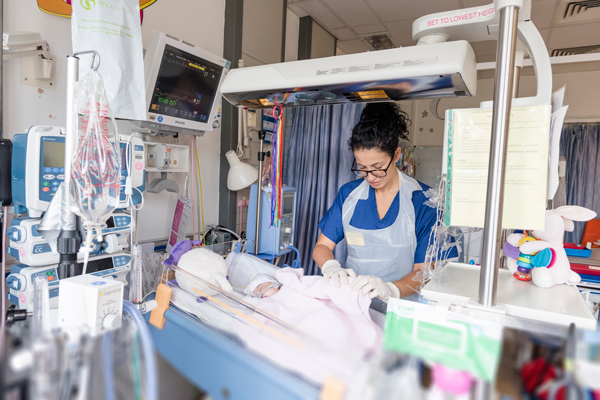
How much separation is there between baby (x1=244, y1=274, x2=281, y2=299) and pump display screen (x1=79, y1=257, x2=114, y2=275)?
60 cm

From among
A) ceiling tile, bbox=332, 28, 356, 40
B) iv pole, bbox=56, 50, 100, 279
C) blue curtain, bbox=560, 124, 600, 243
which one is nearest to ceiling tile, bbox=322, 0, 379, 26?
ceiling tile, bbox=332, 28, 356, 40

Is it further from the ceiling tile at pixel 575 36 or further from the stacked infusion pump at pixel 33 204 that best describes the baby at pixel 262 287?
the ceiling tile at pixel 575 36

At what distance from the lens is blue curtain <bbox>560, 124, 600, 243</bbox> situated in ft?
15.8

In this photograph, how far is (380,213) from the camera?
217 centimetres

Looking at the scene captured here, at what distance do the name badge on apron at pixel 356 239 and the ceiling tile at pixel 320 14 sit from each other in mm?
2735

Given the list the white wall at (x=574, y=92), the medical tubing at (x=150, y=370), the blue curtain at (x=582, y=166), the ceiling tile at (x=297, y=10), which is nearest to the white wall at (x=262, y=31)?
the ceiling tile at (x=297, y=10)

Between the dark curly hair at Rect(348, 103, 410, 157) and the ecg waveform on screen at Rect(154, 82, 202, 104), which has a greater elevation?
the ecg waveform on screen at Rect(154, 82, 202, 104)

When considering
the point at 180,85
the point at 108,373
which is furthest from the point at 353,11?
the point at 108,373

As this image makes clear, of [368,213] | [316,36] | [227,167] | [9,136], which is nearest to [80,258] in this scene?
[9,136]

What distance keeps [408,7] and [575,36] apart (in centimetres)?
214

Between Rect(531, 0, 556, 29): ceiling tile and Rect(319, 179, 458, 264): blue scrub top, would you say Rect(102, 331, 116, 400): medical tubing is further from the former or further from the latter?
Rect(531, 0, 556, 29): ceiling tile

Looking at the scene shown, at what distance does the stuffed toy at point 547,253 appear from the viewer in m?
Result: 1.10

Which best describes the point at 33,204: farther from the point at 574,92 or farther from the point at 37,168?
the point at 574,92

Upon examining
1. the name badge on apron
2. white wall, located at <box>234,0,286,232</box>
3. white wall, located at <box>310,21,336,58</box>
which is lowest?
the name badge on apron
